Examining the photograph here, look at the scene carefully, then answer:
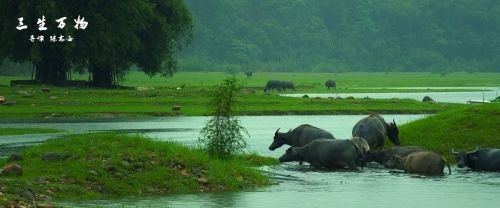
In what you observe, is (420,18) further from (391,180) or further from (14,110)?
(391,180)

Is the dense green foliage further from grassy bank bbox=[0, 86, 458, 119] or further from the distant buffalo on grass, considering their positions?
grassy bank bbox=[0, 86, 458, 119]

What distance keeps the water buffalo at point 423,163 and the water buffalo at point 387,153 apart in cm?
67

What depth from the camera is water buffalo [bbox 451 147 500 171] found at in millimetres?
27203

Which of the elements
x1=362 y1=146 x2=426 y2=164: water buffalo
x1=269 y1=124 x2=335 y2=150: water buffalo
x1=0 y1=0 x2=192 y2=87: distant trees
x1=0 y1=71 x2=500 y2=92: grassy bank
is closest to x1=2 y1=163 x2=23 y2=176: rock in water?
x1=362 y1=146 x2=426 y2=164: water buffalo

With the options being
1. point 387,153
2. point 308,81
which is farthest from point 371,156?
point 308,81

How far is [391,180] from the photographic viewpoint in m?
25.2

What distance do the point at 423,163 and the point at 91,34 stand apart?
36946mm

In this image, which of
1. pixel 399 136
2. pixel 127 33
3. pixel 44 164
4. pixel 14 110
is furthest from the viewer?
pixel 127 33

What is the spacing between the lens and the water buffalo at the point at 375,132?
31062 mm

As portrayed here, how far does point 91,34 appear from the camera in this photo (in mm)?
60375

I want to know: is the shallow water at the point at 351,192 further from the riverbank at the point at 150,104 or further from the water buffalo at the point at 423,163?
the riverbank at the point at 150,104

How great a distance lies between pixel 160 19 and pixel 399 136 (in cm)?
3545

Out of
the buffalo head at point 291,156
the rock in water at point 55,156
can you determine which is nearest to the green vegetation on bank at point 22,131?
the buffalo head at point 291,156

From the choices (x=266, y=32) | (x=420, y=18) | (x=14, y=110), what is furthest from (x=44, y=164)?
(x=420, y=18)
